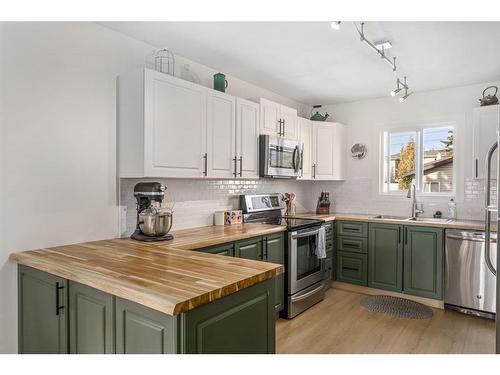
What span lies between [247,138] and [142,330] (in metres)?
2.27

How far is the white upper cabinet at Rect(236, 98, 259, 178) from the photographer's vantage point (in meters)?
3.27

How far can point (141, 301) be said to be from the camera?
1.38m

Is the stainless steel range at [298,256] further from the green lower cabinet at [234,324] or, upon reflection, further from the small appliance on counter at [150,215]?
the green lower cabinet at [234,324]

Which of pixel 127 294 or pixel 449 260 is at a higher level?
pixel 127 294

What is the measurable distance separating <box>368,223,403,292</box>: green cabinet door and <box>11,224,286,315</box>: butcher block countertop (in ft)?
7.61

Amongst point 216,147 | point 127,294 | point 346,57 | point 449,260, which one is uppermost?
point 346,57

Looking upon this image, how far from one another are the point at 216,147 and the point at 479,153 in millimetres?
2743

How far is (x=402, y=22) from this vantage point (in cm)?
240

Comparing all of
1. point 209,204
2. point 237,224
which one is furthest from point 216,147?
point 237,224

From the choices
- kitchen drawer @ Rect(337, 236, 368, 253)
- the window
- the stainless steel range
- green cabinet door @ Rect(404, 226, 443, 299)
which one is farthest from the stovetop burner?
the window

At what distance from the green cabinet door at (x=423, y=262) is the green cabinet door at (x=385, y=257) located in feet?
0.24

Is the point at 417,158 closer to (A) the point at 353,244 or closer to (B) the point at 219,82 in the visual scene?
(A) the point at 353,244

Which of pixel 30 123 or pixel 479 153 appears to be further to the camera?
pixel 479 153
